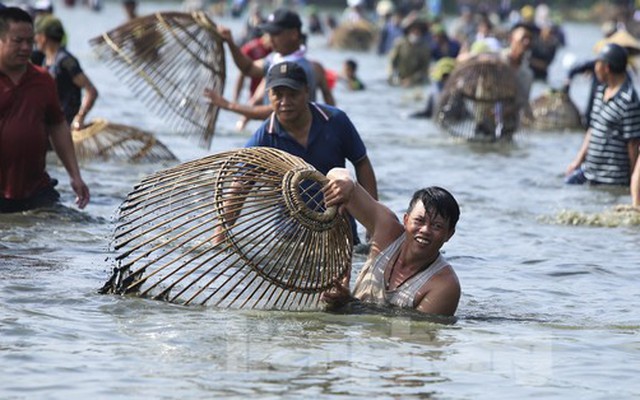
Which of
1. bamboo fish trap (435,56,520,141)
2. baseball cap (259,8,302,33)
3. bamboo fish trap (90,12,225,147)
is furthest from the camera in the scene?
bamboo fish trap (435,56,520,141)

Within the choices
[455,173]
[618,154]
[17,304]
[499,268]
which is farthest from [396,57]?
[17,304]

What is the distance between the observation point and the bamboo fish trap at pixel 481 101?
16906 millimetres

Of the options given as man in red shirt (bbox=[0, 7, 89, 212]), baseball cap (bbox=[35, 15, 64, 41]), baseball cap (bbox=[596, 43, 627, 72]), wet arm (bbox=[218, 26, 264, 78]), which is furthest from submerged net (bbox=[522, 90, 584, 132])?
man in red shirt (bbox=[0, 7, 89, 212])

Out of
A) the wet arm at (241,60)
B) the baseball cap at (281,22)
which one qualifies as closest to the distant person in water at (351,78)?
the wet arm at (241,60)

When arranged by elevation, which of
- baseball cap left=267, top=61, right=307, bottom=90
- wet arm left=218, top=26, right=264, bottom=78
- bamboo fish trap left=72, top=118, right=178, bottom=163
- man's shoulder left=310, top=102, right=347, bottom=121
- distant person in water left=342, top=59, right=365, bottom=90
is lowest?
bamboo fish trap left=72, top=118, right=178, bottom=163

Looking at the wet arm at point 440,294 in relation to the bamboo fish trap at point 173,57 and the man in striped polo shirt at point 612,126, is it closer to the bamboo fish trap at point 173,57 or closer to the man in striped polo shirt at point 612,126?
the bamboo fish trap at point 173,57

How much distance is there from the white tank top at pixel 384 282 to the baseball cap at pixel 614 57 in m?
5.12

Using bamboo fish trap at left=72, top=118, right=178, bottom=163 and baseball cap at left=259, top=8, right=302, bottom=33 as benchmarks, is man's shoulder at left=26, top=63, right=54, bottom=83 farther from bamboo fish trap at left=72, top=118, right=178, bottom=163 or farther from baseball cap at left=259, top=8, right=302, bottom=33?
bamboo fish trap at left=72, top=118, right=178, bottom=163

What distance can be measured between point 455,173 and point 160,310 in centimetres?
777

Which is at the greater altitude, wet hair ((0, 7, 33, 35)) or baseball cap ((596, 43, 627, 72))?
baseball cap ((596, 43, 627, 72))

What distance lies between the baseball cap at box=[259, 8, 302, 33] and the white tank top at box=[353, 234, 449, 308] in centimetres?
382

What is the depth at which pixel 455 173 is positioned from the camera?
14680mm

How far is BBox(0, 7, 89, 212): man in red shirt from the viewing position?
8797 millimetres

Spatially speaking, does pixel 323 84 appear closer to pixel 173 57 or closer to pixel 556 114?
pixel 173 57
